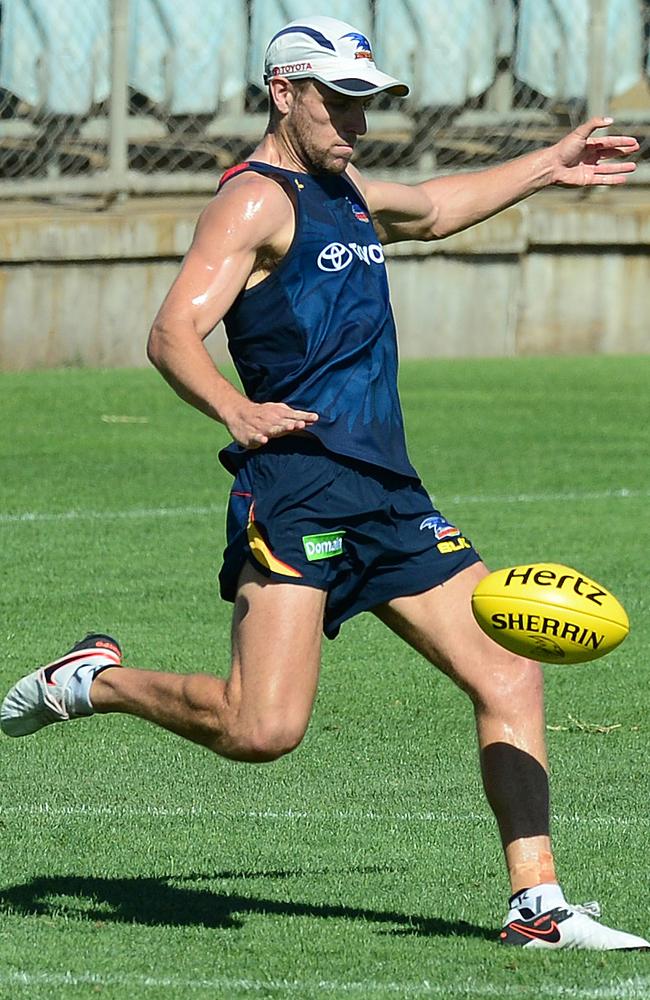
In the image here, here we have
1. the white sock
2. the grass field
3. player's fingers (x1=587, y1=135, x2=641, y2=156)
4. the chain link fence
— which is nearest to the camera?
the grass field

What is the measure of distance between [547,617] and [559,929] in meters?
0.77

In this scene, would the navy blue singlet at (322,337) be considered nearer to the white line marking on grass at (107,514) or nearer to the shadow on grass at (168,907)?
the shadow on grass at (168,907)

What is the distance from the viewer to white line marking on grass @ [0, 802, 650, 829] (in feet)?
21.5

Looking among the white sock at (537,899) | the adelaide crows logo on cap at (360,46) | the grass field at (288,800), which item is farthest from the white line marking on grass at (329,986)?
the adelaide crows logo on cap at (360,46)

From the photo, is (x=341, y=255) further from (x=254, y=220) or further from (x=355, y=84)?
(x=355, y=84)

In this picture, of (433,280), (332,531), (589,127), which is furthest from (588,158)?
(433,280)

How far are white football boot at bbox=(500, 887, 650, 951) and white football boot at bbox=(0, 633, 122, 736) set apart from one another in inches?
52.9

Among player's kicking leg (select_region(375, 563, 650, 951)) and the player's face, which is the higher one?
the player's face

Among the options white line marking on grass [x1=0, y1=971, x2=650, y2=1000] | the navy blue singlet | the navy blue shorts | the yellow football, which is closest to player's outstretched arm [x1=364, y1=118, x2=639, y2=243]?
the navy blue singlet

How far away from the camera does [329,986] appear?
4.92m

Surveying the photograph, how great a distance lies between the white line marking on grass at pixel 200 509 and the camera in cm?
1218

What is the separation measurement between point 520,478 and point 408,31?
17.8ft

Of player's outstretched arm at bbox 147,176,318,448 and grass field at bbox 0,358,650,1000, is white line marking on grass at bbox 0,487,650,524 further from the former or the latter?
player's outstretched arm at bbox 147,176,318,448

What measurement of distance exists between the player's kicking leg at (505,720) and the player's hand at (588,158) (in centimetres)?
146
